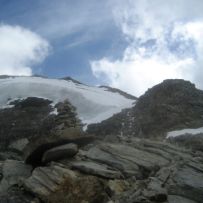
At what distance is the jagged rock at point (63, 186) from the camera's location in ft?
60.7

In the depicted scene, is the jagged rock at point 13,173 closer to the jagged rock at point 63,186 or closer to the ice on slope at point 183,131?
the jagged rock at point 63,186

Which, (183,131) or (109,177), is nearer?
(109,177)

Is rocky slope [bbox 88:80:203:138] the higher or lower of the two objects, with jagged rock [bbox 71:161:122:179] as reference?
higher

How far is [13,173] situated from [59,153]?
97.8 inches

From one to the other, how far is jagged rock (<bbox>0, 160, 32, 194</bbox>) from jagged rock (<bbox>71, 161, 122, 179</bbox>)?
102 inches

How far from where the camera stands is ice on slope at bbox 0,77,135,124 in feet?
214

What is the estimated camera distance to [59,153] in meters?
22.0

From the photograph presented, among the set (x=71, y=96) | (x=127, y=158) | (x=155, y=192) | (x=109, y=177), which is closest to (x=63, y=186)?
(x=109, y=177)

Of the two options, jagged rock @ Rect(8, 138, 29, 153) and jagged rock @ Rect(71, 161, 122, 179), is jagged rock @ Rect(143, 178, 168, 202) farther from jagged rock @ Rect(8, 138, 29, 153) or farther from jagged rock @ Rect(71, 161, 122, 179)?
jagged rock @ Rect(8, 138, 29, 153)

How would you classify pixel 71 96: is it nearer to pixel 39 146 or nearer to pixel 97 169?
pixel 39 146

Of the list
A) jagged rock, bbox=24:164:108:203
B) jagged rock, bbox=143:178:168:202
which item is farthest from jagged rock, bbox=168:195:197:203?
jagged rock, bbox=24:164:108:203

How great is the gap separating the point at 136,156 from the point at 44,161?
4.57m

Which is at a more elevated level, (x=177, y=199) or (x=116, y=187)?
(x=116, y=187)

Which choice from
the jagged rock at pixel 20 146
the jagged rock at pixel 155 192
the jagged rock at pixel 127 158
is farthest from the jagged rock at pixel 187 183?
the jagged rock at pixel 20 146
